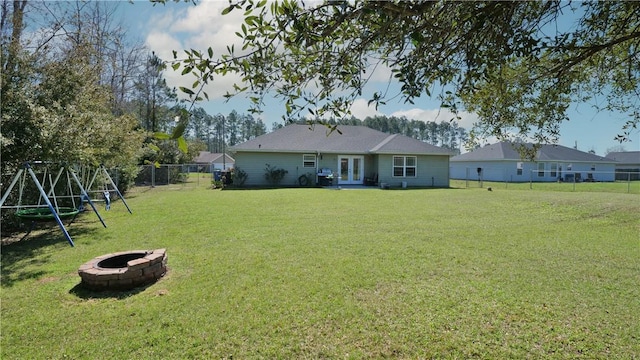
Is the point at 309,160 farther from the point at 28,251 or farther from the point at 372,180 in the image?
the point at 28,251

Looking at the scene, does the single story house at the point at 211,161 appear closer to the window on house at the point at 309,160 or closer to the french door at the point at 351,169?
the window on house at the point at 309,160

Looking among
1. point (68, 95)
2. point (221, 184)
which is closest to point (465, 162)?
point (221, 184)

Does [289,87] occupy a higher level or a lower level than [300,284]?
higher

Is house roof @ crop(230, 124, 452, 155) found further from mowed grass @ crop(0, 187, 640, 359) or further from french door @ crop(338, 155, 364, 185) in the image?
mowed grass @ crop(0, 187, 640, 359)

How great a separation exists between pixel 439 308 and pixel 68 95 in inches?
397

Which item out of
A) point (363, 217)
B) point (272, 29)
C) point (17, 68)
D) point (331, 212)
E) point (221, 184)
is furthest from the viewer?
point (221, 184)

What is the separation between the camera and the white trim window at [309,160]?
23.6m

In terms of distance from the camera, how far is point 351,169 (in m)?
24.7

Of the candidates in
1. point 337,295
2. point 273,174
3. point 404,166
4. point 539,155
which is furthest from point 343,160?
point 539,155

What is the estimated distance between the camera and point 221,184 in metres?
22.5

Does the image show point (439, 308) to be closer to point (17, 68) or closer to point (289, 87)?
A: point (289, 87)

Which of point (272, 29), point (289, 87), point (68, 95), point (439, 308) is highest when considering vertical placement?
point (68, 95)

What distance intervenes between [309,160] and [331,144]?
7.06 ft

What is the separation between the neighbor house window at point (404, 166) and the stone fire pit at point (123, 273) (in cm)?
2037
